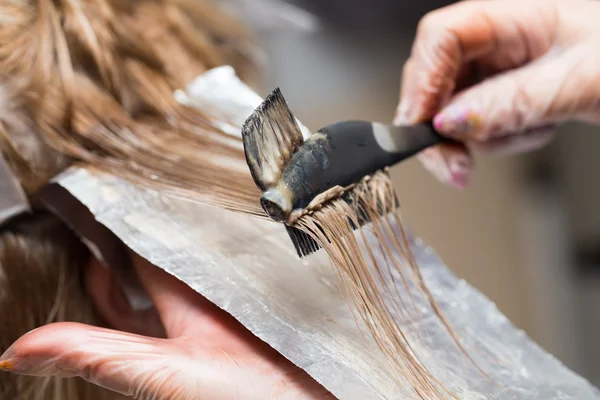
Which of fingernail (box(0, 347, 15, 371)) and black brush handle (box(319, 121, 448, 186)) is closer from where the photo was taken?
fingernail (box(0, 347, 15, 371))

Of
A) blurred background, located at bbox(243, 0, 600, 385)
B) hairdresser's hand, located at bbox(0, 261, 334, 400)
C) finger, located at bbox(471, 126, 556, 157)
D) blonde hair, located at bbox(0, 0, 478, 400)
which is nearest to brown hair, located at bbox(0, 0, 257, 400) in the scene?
blonde hair, located at bbox(0, 0, 478, 400)

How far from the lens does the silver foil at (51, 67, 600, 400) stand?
463mm

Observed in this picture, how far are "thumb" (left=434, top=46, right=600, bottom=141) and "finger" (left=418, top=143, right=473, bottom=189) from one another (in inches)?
1.0

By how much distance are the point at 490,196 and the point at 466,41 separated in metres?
1.01

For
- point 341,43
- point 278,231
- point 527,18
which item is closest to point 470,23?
point 527,18

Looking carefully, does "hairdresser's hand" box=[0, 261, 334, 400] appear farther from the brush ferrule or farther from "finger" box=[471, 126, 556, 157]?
"finger" box=[471, 126, 556, 157]

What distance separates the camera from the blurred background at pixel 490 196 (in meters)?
1.57

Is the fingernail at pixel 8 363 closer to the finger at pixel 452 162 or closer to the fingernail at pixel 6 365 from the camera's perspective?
the fingernail at pixel 6 365

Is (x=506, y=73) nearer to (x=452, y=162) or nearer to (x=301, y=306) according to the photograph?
(x=452, y=162)

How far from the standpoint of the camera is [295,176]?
46cm

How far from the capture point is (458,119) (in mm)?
709

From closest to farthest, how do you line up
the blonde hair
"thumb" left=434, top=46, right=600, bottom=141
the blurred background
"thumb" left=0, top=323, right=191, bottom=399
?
"thumb" left=0, top=323, right=191, bottom=399, the blonde hair, "thumb" left=434, top=46, right=600, bottom=141, the blurred background

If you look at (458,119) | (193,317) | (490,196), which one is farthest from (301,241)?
(490,196)

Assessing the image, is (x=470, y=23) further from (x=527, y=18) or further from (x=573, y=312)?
(x=573, y=312)
